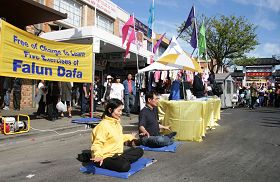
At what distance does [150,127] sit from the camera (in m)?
6.68

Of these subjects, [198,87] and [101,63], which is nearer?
[198,87]

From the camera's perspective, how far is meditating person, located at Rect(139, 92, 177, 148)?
646 cm

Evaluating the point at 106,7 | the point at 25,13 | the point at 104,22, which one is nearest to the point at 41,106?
the point at 25,13

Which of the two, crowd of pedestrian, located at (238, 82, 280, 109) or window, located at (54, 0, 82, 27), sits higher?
window, located at (54, 0, 82, 27)

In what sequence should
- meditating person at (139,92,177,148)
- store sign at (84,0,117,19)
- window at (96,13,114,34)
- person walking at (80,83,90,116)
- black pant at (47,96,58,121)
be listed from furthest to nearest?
window at (96,13,114,34)
store sign at (84,0,117,19)
person walking at (80,83,90,116)
black pant at (47,96,58,121)
meditating person at (139,92,177,148)

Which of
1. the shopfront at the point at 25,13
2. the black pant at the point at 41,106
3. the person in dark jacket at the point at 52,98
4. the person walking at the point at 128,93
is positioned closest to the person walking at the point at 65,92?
the person in dark jacket at the point at 52,98

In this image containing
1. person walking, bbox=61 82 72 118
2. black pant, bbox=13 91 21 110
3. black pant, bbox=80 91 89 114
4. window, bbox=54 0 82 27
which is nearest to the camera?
person walking, bbox=61 82 72 118

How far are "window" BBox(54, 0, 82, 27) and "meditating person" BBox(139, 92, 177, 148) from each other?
12.7 meters

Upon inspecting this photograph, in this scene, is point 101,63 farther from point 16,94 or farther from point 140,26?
point 140,26

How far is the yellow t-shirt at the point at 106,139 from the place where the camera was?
180 inches

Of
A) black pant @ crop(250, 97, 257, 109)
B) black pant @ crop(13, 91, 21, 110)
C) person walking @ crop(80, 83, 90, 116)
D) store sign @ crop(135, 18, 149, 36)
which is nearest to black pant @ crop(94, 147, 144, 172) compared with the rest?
person walking @ crop(80, 83, 90, 116)

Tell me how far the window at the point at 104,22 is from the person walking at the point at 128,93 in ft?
31.1

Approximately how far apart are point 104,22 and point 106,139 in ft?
62.3

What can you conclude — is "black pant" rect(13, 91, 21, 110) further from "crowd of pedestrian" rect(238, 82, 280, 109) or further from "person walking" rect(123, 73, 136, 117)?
"crowd of pedestrian" rect(238, 82, 280, 109)
